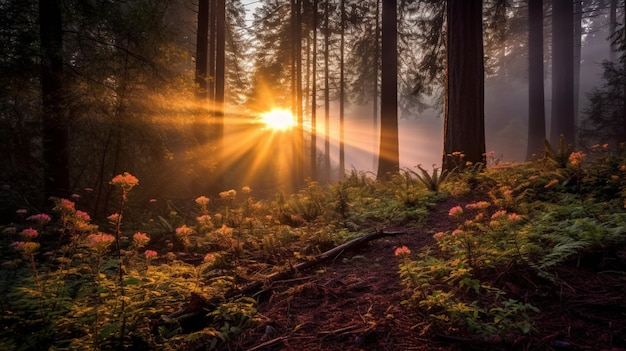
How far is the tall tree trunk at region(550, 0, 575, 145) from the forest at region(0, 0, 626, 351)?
168cm

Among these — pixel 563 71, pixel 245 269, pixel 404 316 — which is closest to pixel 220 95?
pixel 245 269

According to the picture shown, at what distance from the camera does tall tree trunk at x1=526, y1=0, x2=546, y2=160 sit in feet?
45.3

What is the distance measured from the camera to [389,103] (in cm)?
1130

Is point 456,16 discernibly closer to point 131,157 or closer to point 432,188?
point 432,188

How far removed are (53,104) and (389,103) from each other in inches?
368

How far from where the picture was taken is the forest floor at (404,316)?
6.14 ft

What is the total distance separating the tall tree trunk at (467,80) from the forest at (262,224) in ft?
0.11

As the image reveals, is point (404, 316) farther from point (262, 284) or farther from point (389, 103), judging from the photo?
point (389, 103)

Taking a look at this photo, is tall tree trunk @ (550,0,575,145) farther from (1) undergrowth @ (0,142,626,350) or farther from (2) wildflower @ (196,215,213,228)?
(2) wildflower @ (196,215,213,228)

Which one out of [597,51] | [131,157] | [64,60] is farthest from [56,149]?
[597,51]

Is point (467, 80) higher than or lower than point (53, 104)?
higher

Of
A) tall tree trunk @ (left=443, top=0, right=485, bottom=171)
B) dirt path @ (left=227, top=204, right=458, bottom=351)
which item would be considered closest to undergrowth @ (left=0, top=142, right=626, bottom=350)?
dirt path @ (left=227, top=204, right=458, bottom=351)

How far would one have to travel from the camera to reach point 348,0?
1841cm

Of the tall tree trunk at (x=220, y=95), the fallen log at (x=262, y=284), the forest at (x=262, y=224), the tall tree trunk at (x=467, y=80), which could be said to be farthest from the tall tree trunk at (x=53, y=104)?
the tall tree trunk at (x=467, y=80)
